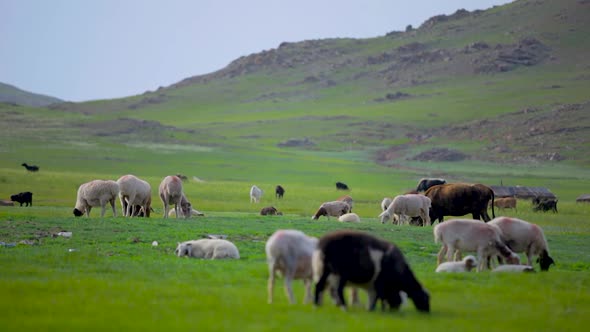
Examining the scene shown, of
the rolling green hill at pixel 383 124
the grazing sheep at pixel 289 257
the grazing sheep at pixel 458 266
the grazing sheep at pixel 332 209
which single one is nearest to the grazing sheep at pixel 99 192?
the grazing sheep at pixel 332 209

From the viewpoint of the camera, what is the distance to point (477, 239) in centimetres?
1603

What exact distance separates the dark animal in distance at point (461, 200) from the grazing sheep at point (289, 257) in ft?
57.2

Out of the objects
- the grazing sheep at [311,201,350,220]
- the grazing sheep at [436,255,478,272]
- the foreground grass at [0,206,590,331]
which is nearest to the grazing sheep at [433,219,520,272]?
the grazing sheep at [436,255,478,272]

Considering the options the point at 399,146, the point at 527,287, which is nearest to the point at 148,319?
the point at 527,287

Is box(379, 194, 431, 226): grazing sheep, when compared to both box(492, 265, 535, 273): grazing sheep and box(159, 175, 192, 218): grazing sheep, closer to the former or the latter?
box(159, 175, 192, 218): grazing sheep

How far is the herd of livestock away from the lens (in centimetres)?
1146

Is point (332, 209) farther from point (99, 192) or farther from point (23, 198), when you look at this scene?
point (23, 198)

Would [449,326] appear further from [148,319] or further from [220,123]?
[220,123]

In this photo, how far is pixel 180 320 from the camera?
33.8 ft

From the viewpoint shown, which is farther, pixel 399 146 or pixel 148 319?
pixel 399 146

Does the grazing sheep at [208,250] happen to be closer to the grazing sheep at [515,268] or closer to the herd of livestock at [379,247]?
the herd of livestock at [379,247]

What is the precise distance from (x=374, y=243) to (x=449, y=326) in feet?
5.77

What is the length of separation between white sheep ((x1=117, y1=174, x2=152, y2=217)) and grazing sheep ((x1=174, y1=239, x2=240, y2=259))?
10.5 meters

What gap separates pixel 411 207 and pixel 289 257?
17.9m
